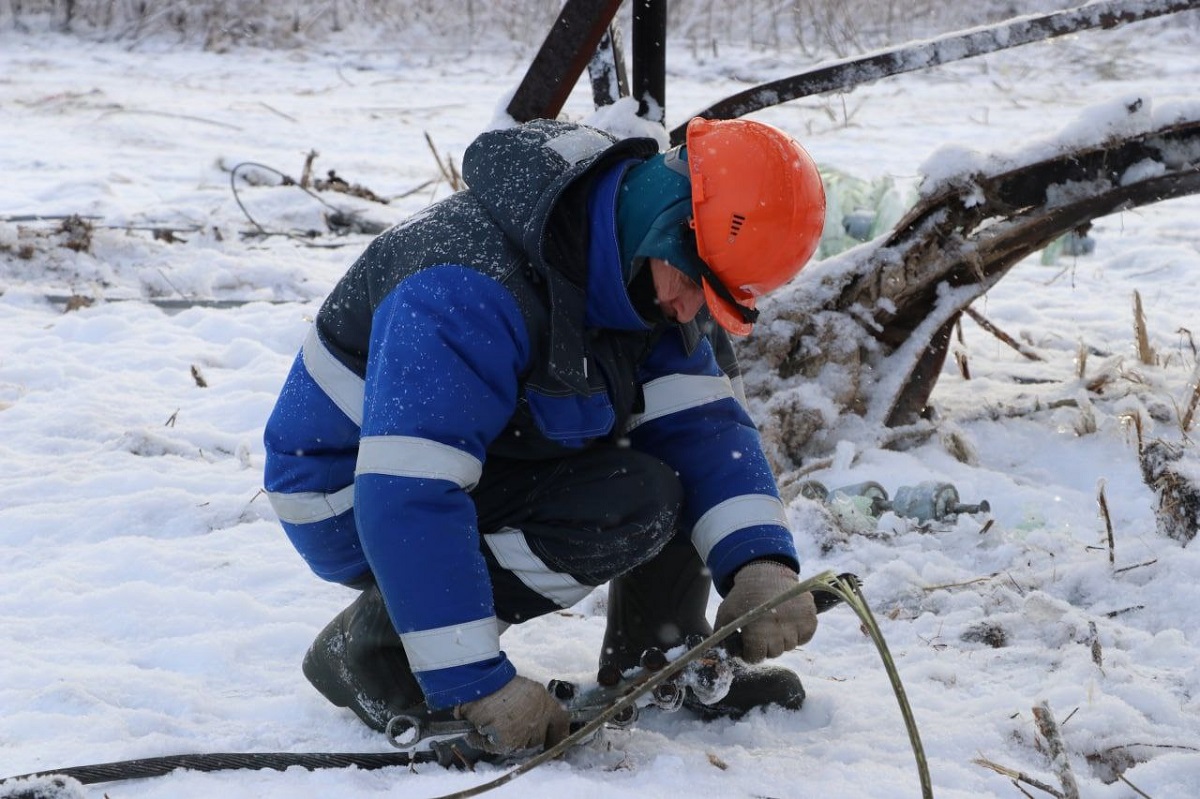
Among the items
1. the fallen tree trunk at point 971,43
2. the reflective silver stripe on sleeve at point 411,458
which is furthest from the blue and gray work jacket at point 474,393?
the fallen tree trunk at point 971,43

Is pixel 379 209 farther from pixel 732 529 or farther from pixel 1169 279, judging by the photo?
pixel 732 529

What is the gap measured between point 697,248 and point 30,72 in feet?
36.1

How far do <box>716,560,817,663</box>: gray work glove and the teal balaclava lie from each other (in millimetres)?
557

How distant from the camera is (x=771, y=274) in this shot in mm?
2020

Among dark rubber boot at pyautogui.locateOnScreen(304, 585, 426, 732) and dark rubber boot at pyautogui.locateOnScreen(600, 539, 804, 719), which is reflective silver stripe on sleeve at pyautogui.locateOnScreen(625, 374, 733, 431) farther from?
dark rubber boot at pyautogui.locateOnScreen(304, 585, 426, 732)

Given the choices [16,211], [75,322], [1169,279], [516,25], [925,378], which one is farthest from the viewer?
[516,25]

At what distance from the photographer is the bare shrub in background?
1287 centimetres

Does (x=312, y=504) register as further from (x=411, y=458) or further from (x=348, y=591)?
(x=348, y=591)

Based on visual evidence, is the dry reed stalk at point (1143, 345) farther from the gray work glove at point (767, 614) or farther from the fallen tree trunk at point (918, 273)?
the gray work glove at point (767, 614)

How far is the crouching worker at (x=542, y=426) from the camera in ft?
6.20

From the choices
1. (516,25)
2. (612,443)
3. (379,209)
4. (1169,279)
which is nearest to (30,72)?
(516,25)

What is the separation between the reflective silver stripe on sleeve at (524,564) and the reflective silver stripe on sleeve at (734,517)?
0.26 m

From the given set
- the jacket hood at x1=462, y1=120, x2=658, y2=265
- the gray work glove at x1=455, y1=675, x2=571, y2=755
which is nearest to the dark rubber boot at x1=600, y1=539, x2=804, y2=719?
the gray work glove at x1=455, y1=675, x2=571, y2=755

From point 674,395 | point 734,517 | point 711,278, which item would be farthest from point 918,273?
point 711,278
